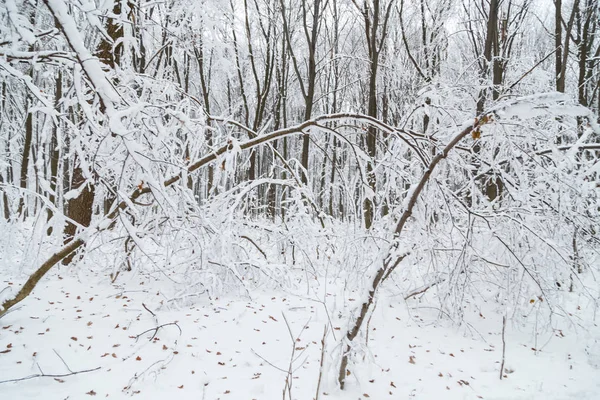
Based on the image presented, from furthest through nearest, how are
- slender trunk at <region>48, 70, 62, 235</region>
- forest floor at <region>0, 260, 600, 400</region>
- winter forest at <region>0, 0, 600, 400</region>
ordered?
slender trunk at <region>48, 70, 62, 235</region>
forest floor at <region>0, 260, 600, 400</region>
winter forest at <region>0, 0, 600, 400</region>

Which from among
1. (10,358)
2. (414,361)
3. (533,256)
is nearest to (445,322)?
(414,361)

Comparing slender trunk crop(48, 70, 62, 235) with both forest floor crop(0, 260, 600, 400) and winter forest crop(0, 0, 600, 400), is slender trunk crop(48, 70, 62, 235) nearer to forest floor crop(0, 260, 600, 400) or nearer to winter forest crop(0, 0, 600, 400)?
winter forest crop(0, 0, 600, 400)

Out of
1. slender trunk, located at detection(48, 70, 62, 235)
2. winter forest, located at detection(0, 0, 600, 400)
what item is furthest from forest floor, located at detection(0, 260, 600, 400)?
slender trunk, located at detection(48, 70, 62, 235)

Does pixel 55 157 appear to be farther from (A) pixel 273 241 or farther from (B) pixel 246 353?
(B) pixel 246 353

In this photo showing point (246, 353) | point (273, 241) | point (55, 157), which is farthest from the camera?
point (55, 157)

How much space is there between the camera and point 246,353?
3.51 meters

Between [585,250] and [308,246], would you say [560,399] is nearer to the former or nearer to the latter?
[585,250]

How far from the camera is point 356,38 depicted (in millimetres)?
13539

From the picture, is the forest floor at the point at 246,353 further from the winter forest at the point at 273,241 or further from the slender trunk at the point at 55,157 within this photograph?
the slender trunk at the point at 55,157

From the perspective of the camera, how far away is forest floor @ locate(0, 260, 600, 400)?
287 centimetres

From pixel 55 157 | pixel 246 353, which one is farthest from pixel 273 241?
pixel 55 157

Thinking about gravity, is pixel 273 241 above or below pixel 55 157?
below

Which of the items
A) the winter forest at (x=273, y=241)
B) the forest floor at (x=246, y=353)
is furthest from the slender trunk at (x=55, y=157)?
the forest floor at (x=246, y=353)

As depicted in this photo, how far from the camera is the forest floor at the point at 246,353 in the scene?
2865 millimetres
